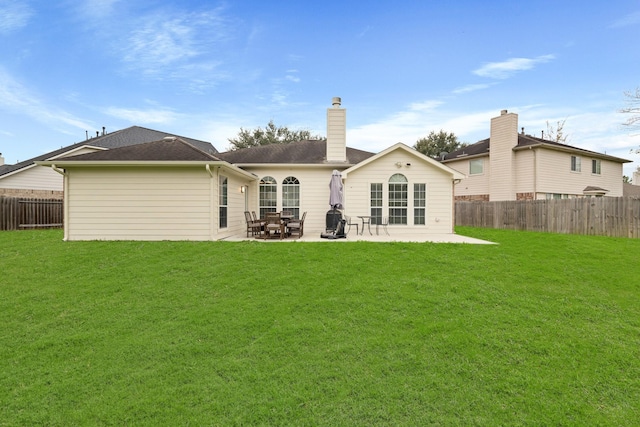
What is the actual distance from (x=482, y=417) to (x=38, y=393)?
4.56m

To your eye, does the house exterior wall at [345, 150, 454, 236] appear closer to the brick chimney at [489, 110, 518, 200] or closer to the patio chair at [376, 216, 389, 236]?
the patio chair at [376, 216, 389, 236]

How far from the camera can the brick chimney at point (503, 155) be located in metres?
20.6

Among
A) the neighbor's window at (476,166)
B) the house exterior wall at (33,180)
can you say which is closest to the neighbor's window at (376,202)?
the neighbor's window at (476,166)

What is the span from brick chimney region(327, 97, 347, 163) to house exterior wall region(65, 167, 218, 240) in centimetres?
549

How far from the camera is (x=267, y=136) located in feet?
125

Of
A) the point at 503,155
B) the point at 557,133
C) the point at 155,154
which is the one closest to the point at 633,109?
the point at 503,155

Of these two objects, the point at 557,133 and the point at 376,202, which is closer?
the point at 376,202

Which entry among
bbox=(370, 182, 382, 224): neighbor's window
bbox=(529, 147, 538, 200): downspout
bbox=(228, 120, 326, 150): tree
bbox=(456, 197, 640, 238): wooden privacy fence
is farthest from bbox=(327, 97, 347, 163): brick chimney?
A: bbox=(228, 120, 326, 150): tree

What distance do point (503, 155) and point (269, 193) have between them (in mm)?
15836

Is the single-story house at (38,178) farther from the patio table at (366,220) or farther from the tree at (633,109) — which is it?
the tree at (633,109)

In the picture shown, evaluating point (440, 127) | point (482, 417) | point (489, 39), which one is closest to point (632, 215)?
point (489, 39)

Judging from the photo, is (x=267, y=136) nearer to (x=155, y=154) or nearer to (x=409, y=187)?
(x=409, y=187)

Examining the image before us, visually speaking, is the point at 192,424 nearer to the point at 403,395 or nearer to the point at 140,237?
the point at 403,395

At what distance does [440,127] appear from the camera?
3969 centimetres
